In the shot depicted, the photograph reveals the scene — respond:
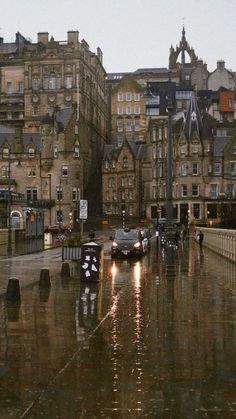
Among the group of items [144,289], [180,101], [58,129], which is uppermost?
[180,101]

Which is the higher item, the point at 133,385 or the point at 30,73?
the point at 30,73

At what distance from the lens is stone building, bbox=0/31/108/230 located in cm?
12012

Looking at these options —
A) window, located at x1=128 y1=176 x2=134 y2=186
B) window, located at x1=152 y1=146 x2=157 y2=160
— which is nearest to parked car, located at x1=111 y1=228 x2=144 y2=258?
window, located at x1=152 y1=146 x2=157 y2=160

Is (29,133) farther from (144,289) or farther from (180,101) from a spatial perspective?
(144,289)

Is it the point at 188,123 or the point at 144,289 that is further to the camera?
the point at 188,123

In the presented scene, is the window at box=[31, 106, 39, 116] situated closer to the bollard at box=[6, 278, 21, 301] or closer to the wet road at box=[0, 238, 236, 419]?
the wet road at box=[0, 238, 236, 419]

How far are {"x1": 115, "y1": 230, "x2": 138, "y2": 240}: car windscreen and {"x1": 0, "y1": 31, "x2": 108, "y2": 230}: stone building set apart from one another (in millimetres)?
68053

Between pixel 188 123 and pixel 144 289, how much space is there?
336ft

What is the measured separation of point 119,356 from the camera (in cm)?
1028

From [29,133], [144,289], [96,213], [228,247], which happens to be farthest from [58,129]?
[144,289]

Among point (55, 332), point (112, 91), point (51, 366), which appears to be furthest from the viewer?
point (112, 91)

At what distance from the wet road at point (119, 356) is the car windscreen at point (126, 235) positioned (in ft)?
80.6

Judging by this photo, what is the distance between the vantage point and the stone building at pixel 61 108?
394 feet

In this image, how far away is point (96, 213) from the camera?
12812 cm
